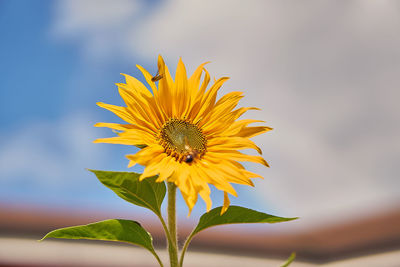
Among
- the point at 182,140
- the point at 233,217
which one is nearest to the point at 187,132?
the point at 182,140

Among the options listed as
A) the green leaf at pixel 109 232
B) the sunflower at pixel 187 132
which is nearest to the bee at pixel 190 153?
the sunflower at pixel 187 132

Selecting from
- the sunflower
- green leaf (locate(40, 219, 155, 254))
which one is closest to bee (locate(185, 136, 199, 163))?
the sunflower

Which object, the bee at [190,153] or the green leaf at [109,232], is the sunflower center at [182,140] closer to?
the bee at [190,153]

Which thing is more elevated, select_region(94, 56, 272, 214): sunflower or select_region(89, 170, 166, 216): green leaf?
select_region(94, 56, 272, 214): sunflower

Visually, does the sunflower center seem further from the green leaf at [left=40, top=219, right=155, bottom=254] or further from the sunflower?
the green leaf at [left=40, top=219, right=155, bottom=254]

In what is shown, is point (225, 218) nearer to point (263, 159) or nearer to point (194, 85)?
point (263, 159)

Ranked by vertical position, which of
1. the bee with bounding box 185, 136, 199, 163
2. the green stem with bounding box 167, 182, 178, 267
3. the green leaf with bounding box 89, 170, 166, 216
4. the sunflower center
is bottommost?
the green stem with bounding box 167, 182, 178, 267
